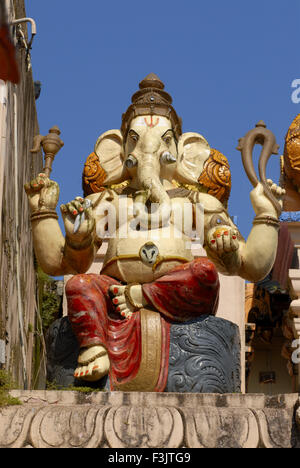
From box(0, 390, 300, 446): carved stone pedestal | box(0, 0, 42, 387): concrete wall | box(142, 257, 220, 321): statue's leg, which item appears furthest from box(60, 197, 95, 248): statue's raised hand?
box(0, 390, 300, 446): carved stone pedestal

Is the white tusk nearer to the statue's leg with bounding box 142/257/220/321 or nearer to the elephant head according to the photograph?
the elephant head

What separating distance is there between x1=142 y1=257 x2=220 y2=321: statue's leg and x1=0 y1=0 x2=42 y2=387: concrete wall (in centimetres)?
159

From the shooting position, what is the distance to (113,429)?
15.0ft

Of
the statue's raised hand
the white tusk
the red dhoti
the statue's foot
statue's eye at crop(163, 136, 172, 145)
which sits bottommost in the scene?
the statue's foot

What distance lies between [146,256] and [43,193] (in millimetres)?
798

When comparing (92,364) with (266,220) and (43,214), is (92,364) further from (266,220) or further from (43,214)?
(266,220)

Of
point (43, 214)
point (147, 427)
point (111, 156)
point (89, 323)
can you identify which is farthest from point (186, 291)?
point (111, 156)

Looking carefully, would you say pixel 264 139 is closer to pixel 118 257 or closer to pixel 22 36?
pixel 118 257

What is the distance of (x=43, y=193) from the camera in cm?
594

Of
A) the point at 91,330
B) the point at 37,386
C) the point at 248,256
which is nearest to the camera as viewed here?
the point at 91,330

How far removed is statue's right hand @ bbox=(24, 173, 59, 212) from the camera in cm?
591

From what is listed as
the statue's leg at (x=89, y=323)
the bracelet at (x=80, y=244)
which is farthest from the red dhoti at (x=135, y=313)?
the bracelet at (x=80, y=244)
